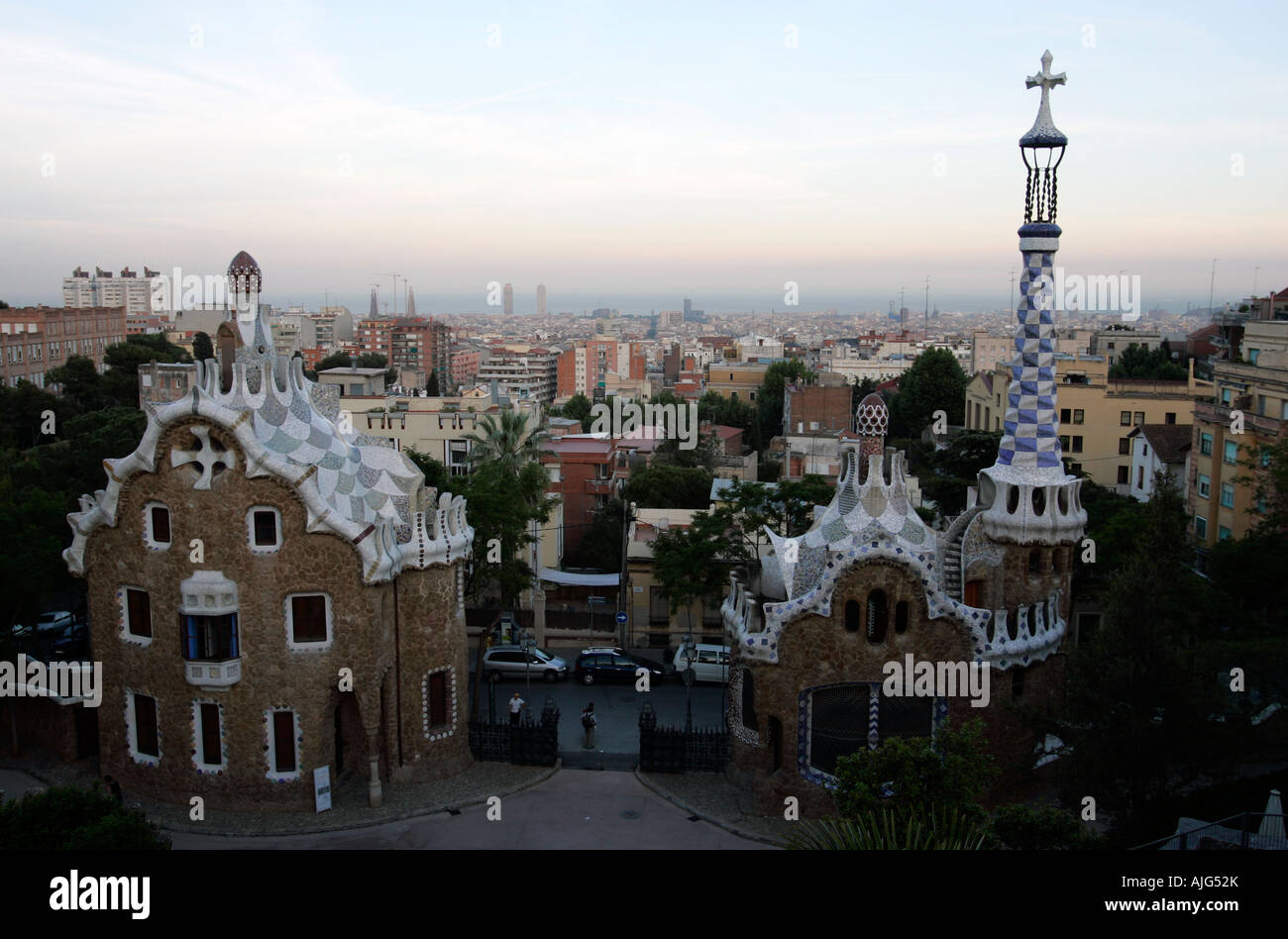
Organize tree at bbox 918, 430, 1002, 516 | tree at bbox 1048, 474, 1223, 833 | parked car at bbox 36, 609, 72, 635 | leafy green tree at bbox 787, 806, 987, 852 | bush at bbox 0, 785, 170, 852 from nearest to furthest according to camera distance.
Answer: leafy green tree at bbox 787, 806, 987, 852, bush at bbox 0, 785, 170, 852, tree at bbox 1048, 474, 1223, 833, parked car at bbox 36, 609, 72, 635, tree at bbox 918, 430, 1002, 516

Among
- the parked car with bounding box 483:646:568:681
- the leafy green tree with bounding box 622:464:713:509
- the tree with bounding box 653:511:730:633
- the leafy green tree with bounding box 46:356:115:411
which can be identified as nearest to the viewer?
the tree with bounding box 653:511:730:633

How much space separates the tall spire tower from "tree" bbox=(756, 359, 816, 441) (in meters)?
75.7

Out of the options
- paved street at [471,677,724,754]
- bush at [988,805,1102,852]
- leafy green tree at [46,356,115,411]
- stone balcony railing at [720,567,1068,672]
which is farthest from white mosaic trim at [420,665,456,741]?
leafy green tree at [46,356,115,411]

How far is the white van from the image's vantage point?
3528 cm

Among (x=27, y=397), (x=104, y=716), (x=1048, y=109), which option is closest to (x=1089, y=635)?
(x=1048, y=109)

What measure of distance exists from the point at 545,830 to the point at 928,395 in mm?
75785

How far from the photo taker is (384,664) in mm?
26375

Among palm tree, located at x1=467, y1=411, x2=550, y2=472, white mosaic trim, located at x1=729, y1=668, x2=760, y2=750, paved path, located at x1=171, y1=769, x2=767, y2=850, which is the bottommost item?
paved path, located at x1=171, y1=769, x2=767, y2=850

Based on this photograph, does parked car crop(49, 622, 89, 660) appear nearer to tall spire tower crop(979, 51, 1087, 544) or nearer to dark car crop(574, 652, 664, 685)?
dark car crop(574, 652, 664, 685)
